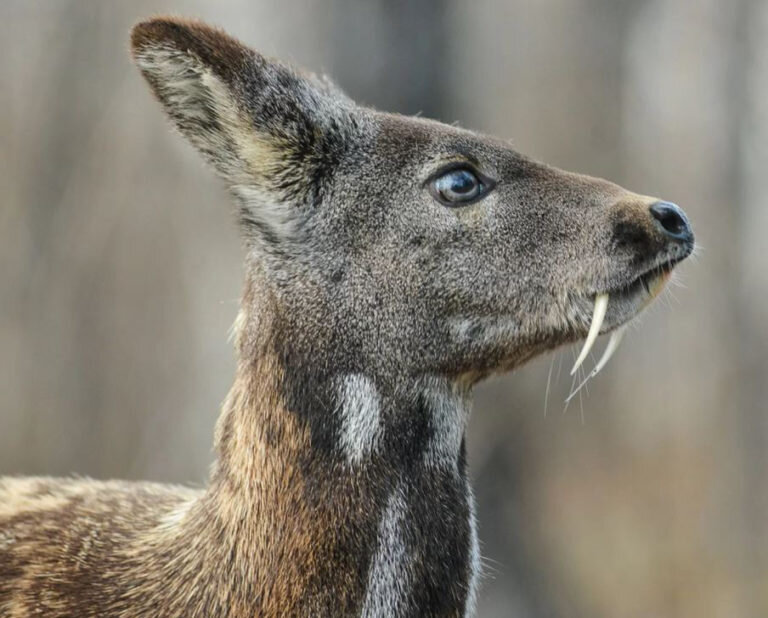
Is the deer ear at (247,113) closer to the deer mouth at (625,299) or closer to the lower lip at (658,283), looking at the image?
the deer mouth at (625,299)

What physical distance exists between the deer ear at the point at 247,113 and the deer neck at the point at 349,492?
564 mm

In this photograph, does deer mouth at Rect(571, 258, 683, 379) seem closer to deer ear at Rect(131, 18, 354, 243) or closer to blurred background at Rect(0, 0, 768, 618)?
deer ear at Rect(131, 18, 354, 243)

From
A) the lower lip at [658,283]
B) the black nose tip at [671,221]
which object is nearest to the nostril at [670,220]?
the black nose tip at [671,221]

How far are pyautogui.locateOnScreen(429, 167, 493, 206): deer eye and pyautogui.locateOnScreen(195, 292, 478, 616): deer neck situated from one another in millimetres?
697

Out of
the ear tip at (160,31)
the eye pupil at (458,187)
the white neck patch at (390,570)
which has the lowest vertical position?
the white neck patch at (390,570)

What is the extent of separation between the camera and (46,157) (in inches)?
435

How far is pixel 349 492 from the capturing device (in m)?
4.33

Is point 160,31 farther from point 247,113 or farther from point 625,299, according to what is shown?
point 625,299

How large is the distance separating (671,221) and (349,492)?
1.56 metres

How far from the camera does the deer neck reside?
4.30 metres

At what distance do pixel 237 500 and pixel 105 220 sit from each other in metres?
6.76

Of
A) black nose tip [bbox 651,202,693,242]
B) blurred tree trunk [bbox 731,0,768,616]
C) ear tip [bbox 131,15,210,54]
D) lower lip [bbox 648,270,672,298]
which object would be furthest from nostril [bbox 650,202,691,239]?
blurred tree trunk [bbox 731,0,768,616]

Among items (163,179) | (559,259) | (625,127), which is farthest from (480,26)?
(559,259)

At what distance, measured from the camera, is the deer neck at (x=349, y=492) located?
14.1ft
